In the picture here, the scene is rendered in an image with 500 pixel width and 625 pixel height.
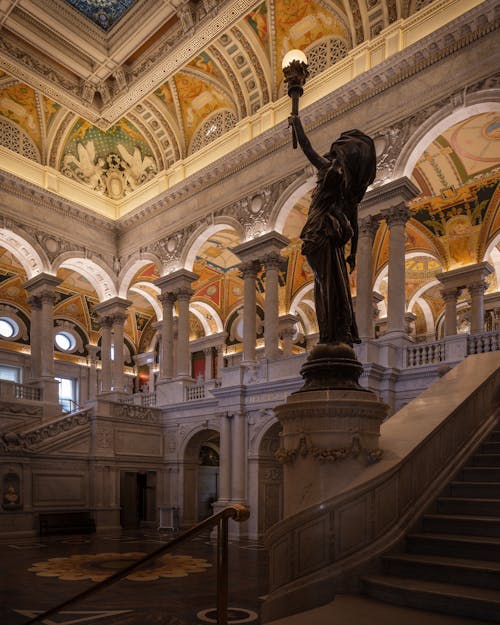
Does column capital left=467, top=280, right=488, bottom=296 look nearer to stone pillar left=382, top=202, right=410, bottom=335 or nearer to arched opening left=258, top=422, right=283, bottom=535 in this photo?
stone pillar left=382, top=202, right=410, bottom=335

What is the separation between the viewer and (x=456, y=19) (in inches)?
533

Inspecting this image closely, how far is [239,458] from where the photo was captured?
16281 mm

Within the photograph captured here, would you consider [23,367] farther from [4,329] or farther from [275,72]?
[275,72]

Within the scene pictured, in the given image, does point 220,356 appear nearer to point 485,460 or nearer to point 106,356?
point 106,356

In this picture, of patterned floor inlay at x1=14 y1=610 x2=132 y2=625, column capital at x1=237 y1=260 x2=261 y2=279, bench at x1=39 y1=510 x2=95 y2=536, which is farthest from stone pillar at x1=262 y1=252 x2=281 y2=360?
patterned floor inlay at x1=14 y1=610 x2=132 y2=625

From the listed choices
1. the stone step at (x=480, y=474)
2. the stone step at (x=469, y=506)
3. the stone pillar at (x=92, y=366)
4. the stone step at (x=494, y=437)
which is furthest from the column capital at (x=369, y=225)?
the stone pillar at (x=92, y=366)

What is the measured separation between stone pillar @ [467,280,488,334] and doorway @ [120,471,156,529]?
41.1 feet

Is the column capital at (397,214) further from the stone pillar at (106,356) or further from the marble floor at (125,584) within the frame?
the stone pillar at (106,356)

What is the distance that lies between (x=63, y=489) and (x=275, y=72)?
14.1 m

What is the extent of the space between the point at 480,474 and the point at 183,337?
591 inches

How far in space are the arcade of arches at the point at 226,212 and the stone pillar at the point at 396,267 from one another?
0.05 metres

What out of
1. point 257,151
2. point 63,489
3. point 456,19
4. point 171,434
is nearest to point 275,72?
point 257,151

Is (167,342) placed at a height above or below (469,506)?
above

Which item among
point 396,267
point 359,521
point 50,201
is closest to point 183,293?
point 50,201
